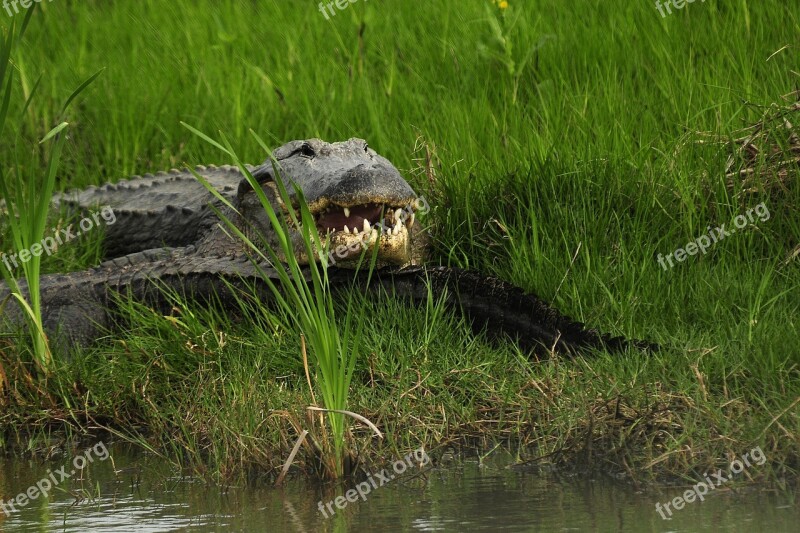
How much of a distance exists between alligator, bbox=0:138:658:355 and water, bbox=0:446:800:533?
81cm

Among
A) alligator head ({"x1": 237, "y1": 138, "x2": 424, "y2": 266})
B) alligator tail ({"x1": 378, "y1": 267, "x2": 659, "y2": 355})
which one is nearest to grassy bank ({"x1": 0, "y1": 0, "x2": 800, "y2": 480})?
alligator tail ({"x1": 378, "y1": 267, "x2": 659, "y2": 355})

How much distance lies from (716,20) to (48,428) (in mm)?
4428

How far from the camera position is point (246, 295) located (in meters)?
4.56

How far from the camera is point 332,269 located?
4.62 metres

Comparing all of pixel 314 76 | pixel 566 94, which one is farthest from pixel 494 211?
pixel 314 76

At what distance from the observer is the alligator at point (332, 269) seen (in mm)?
4082

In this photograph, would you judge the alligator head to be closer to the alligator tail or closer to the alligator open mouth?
the alligator open mouth

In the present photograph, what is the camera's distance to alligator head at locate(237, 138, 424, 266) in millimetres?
4559

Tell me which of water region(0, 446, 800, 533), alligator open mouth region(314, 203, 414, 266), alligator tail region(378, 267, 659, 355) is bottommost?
water region(0, 446, 800, 533)

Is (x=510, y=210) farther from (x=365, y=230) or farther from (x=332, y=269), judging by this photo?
(x=332, y=269)

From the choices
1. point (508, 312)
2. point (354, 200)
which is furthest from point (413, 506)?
point (354, 200)

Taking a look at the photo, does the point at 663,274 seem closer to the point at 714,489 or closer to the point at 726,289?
the point at 726,289

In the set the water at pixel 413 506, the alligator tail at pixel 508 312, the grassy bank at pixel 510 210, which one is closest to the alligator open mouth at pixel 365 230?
the alligator tail at pixel 508 312

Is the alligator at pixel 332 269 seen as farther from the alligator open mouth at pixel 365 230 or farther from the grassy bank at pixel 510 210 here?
the grassy bank at pixel 510 210
